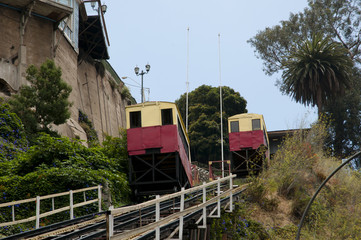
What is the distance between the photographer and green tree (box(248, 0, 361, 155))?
5028 cm

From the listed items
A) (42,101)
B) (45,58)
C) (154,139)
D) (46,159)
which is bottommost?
(46,159)

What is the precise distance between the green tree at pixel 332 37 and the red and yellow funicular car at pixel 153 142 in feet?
103

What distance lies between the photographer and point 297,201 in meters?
21.7

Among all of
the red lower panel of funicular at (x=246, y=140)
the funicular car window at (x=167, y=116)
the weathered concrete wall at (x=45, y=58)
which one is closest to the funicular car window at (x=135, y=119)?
the funicular car window at (x=167, y=116)

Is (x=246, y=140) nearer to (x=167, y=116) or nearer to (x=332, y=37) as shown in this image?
(x=167, y=116)

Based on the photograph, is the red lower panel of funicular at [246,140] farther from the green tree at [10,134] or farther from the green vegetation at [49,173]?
the green tree at [10,134]

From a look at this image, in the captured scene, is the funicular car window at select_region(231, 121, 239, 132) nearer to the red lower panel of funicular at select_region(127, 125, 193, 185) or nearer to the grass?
the grass

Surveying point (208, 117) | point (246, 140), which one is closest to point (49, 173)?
point (246, 140)

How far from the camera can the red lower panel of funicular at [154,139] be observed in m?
21.0

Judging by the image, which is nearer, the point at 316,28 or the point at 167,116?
the point at 167,116

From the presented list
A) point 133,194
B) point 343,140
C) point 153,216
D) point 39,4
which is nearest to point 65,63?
point 39,4

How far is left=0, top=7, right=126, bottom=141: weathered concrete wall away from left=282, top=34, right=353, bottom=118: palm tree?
18291mm

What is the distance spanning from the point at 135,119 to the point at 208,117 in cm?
3462

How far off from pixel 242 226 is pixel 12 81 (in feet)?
48.8
